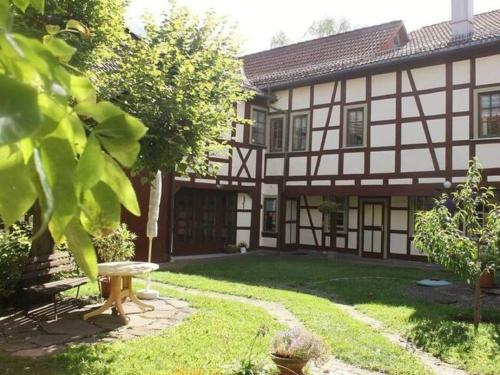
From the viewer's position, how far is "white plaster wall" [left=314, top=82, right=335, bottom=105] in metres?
16.4

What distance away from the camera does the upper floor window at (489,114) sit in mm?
13094

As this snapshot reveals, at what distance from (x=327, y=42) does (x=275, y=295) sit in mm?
12642

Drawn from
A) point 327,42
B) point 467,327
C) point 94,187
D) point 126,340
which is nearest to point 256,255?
point 327,42

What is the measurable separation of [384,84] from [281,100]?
3.87 m

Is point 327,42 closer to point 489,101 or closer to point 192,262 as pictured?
point 489,101

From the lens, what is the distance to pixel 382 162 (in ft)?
48.9

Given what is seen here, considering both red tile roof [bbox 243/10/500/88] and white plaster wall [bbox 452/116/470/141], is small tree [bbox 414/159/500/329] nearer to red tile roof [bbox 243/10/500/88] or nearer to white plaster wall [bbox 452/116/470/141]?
white plaster wall [bbox 452/116/470/141]

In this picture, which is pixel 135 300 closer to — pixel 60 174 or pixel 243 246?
pixel 60 174

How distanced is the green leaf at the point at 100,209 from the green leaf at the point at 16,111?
5.2 inches

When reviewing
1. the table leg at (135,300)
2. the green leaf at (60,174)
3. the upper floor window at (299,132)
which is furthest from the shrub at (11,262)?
the upper floor window at (299,132)

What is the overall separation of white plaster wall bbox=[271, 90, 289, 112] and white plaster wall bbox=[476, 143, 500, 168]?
6626 mm

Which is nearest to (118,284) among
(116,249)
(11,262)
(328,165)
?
(11,262)

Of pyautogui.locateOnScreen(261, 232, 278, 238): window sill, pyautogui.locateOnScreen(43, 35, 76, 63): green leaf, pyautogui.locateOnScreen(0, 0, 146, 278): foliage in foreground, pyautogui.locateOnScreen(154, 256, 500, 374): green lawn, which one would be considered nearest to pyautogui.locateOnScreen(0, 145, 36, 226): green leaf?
pyautogui.locateOnScreen(0, 0, 146, 278): foliage in foreground

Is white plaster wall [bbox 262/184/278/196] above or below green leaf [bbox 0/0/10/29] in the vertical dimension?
above
